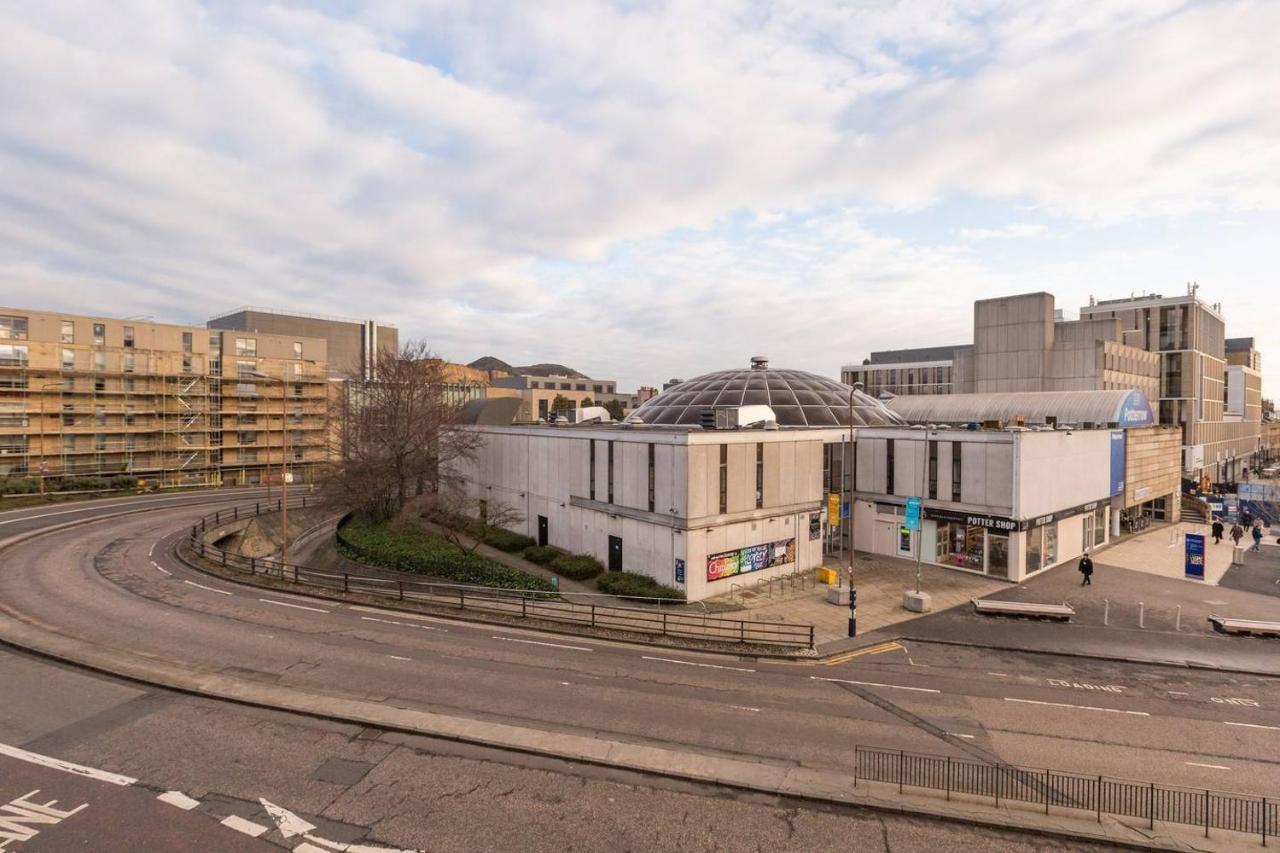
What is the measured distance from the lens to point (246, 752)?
13.0 metres

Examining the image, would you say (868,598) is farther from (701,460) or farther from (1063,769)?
(1063,769)

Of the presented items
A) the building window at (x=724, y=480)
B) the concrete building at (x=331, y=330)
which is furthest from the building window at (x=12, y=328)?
the building window at (x=724, y=480)

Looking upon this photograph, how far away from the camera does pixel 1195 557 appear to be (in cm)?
3294

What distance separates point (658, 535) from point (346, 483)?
25282 mm

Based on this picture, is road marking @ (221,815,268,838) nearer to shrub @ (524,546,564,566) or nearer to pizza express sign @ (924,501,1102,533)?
shrub @ (524,546,564,566)

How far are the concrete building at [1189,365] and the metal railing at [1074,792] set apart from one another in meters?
89.6

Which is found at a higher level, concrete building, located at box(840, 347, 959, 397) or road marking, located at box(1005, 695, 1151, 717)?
concrete building, located at box(840, 347, 959, 397)

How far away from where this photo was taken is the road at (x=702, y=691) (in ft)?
45.6

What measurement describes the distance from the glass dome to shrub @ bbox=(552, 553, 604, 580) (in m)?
12.8

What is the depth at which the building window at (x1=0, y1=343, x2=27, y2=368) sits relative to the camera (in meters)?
57.6

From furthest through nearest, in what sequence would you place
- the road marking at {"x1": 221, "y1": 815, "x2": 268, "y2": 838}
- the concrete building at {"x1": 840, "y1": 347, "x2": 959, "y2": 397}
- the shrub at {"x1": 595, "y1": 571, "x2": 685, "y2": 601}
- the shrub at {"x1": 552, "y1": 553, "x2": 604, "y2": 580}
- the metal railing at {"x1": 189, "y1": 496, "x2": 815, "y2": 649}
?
the concrete building at {"x1": 840, "y1": 347, "x2": 959, "y2": 397}
the shrub at {"x1": 552, "y1": 553, "x2": 604, "y2": 580}
the shrub at {"x1": 595, "y1": 571, "x2": 685, "y2": 601}
the metal railing at {"x1": 189, "y1": 496, "x2": 815, "y2": 649}
the road marking at {"x1": 221, "y1": 815, "x2": 268, "y2": 838}

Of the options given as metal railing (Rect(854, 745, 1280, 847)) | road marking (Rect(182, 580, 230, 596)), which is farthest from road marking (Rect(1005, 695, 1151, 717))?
road marking (Rect(182, 580, 230, 596))

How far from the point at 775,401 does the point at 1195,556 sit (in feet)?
84.8

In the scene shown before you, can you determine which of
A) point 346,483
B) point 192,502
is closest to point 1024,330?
point 346,483
